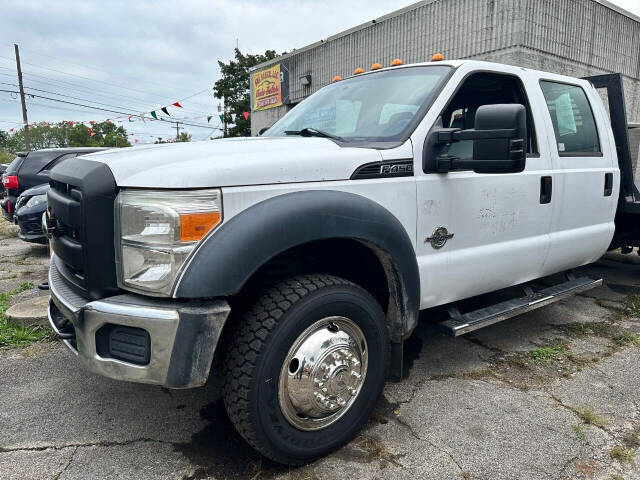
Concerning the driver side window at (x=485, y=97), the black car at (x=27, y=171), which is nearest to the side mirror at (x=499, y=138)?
the driver side window at (x=485, y=97)

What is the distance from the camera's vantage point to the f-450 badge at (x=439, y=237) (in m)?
2.48

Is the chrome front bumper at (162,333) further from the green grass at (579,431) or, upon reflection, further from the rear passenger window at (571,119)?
the rear passenger window at (571,119)

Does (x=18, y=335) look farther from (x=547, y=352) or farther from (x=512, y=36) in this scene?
(x=512, y=36)

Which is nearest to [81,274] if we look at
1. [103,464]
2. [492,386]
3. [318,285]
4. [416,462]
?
[103,464]

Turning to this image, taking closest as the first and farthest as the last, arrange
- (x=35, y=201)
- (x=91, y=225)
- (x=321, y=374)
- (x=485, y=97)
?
(x=91, y=225), (x=321, y=374), (x=485, y=97), (x=35, y=201)

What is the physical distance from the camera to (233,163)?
185cm

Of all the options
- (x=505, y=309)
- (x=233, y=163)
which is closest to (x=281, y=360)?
(x=233, y=163)

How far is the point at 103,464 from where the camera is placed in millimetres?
2070

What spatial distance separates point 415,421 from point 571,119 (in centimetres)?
251

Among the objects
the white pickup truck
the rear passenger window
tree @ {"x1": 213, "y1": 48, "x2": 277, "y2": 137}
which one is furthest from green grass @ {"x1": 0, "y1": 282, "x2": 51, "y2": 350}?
tree @ {"x1": 213, "y1": 48, "x2": 277, "y2": 137}

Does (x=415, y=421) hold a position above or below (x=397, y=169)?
below

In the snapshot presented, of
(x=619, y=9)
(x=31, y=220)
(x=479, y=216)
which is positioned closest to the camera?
(x=479, y=216)

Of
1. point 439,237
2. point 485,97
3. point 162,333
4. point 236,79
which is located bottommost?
point 162,333

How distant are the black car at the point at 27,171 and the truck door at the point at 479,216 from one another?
6.88m
